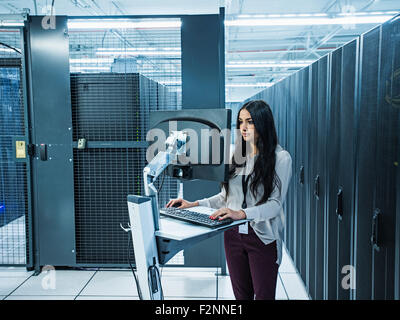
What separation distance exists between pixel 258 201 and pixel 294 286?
147 cm

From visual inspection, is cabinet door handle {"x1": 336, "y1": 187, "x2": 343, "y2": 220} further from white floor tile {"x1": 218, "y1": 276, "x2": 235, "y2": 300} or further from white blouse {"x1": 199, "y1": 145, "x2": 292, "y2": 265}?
white floor tile {"x1": 218, "y1": 276, "x2": 235, "y2": 300}

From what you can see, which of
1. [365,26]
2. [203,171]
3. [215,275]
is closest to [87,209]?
[215,275]

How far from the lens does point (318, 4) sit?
5.91m

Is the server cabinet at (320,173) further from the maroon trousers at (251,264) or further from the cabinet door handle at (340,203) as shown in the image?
the maroon trousers at (251,264)

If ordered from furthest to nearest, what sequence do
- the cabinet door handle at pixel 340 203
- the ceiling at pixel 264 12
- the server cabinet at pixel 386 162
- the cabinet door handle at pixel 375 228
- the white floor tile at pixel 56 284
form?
the ceiling at pixel 264 12 → the white floor tile at pixel 56 284 → the cabinet door handle at pixel 340 203 → the cabinet door handle at pixel 375 228 → the server cabinet at pixel 386 162

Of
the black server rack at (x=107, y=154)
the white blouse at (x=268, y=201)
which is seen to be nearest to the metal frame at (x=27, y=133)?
the black server rack at (x=107, y=154)

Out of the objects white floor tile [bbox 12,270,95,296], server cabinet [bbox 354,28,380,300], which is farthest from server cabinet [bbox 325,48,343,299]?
white floor tile [bbox 12,270,95,296]

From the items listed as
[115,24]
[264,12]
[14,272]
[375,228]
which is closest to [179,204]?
[375,228]

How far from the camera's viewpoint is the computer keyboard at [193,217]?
137cm

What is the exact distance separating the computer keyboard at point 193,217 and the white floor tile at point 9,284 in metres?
1.93

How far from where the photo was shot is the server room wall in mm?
1301

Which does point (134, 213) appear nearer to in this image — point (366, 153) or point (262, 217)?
point (262, 217)

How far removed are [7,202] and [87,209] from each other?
2.61 feet
